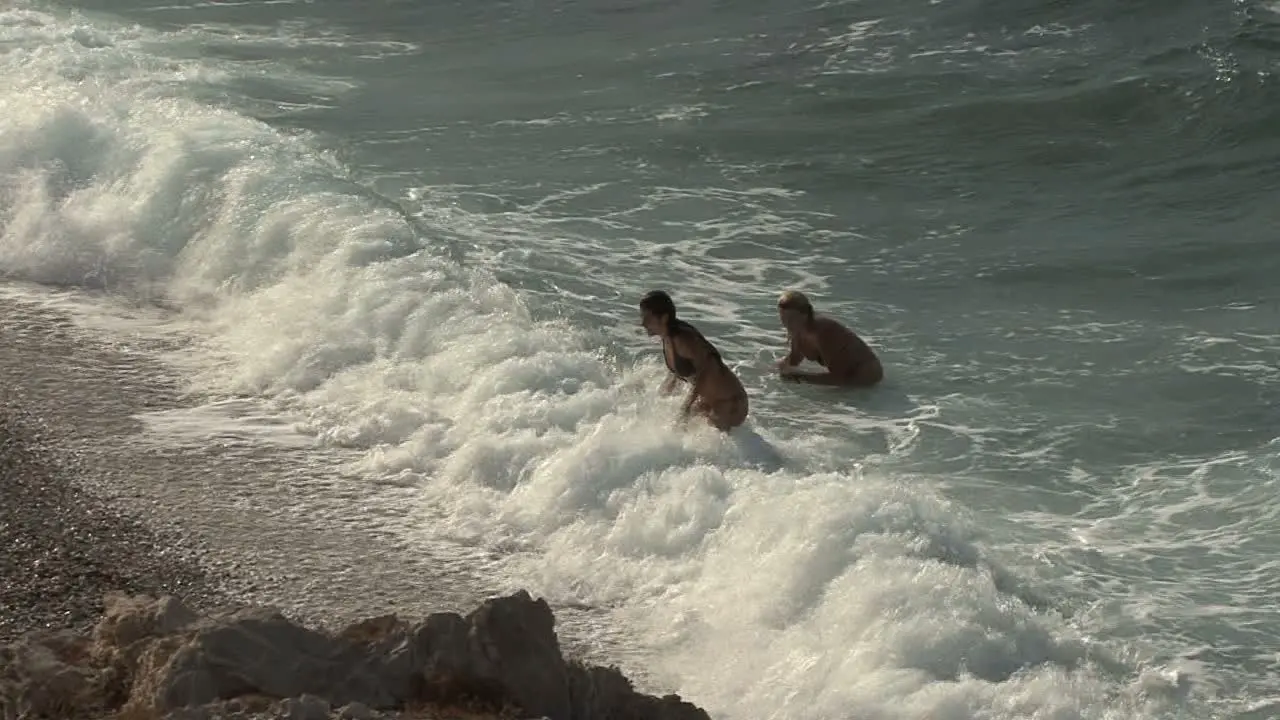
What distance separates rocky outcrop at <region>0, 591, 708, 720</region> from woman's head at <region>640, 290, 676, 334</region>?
3.72 meters

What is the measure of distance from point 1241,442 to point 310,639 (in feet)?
20.5

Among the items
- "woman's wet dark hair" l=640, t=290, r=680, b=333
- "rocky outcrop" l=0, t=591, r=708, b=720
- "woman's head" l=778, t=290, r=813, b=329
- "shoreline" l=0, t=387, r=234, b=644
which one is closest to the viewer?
"rocky outcrop" l=0, t=591, r=708, b=720

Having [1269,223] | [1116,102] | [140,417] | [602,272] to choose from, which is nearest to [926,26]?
[1116,102]

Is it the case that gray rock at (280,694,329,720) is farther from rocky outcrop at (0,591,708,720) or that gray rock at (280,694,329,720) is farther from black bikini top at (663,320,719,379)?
black bikini top at (663,320,719,379)

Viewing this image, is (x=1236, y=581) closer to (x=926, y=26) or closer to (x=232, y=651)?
(x=232, y=651)

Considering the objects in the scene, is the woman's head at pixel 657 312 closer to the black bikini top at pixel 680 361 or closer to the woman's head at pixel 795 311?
the black bikini top at pixel 680 361

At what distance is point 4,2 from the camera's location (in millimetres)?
24078

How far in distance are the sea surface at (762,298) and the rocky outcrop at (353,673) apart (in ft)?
3.74

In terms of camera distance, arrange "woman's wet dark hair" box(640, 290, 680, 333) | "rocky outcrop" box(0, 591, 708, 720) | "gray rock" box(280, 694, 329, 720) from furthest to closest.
Answer: "woman's wet dark hair" box(640, 290, 680, 333), "rocky outcrop" box(0, 591, 708, 720), "gray rock" box(280, 694, 329, 720)

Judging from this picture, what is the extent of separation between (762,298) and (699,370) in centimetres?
356

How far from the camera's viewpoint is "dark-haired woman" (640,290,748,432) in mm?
→ 9711

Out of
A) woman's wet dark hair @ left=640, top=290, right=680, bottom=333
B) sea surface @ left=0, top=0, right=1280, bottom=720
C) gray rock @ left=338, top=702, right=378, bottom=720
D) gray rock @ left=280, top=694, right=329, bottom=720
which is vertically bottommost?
sea surface @ left=0, top=0, right=1280, bottom=720

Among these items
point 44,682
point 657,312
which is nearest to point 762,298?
point 657,312

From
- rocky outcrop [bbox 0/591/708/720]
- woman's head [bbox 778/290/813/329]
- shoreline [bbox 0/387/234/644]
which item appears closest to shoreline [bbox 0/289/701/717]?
shoreline [bbox 0/387/234/644]
